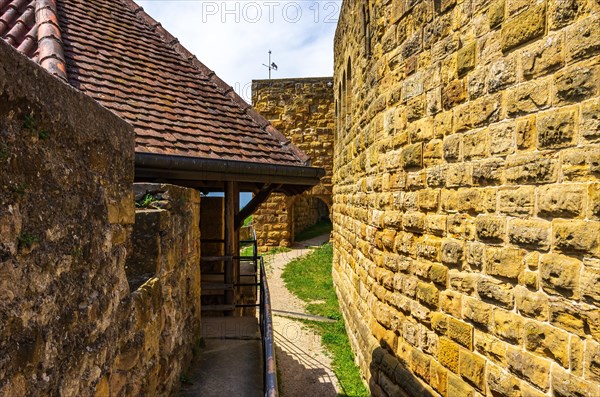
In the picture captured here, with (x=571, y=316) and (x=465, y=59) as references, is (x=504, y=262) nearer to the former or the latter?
(x=571, y=316)

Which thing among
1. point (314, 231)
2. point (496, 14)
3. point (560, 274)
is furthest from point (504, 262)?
point (314, 231)

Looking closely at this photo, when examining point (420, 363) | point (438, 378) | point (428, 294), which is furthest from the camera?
point (420, 363)

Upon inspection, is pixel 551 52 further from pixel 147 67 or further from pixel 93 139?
pixel 147 67

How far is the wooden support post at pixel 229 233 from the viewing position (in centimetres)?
468

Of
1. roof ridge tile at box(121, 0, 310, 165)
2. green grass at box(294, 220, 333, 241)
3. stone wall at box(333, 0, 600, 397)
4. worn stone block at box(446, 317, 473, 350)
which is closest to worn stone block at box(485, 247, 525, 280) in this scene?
stone wall at box(333, 0, 600, 397)

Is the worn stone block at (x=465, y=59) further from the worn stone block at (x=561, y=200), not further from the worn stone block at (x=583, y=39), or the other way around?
the worn stone block at (x=561, y=200)

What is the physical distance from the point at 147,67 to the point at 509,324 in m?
4.72

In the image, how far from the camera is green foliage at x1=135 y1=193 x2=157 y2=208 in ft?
8.07

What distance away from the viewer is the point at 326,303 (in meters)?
8.27

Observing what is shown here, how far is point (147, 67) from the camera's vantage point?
4945mm

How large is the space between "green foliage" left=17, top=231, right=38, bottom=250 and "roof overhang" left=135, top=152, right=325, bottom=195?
7.92ft

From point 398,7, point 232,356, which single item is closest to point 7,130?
point 232,356

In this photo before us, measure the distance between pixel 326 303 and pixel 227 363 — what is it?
5.08 metres

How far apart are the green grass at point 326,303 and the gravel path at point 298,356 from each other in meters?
0.14
